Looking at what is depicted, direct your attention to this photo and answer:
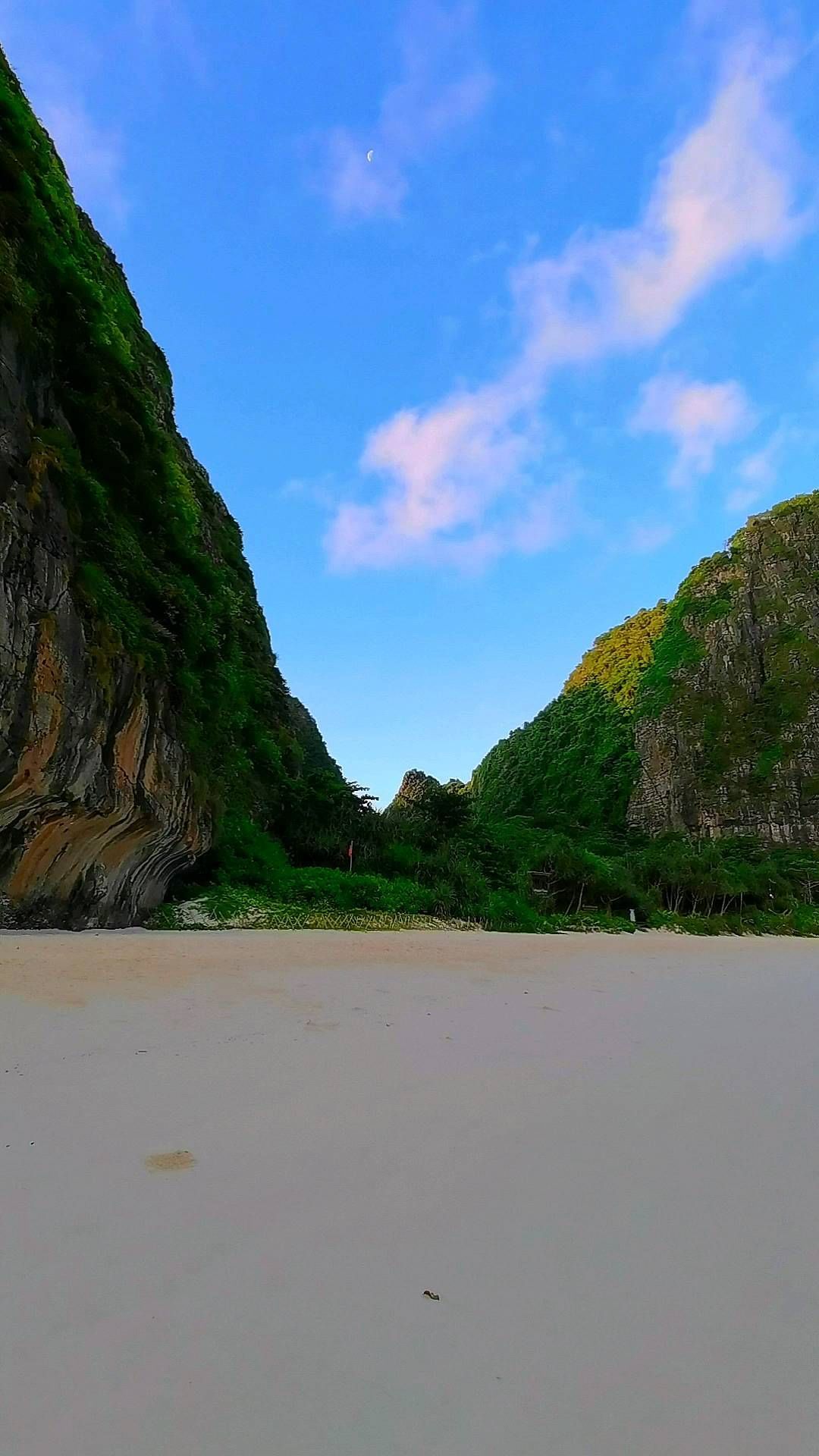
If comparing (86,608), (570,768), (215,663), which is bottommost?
(86,608)

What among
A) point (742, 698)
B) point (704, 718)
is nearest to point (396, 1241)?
point (704, 718)

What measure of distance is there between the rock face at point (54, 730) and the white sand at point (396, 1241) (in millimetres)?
3783

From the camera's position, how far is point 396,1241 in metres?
1.29

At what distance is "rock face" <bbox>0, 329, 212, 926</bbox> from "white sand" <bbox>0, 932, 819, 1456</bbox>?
3.78m

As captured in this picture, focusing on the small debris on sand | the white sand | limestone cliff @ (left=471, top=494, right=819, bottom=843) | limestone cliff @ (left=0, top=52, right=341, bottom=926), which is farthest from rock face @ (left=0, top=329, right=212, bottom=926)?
limestone cliff @ (left=471, top=494, right=819, bottom=843)

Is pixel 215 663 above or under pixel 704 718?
under

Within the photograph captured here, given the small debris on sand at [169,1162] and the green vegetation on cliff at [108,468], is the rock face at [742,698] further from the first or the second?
the small debris on sand at [169,1162]

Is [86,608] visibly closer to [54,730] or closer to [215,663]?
[54,730]

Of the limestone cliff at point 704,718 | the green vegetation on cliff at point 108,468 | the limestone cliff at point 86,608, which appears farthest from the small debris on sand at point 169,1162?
the limestone cliff at point 704,718

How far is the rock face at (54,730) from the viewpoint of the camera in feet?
18.6

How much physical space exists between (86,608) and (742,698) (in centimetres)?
4165

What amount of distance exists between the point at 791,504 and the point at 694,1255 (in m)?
55.3

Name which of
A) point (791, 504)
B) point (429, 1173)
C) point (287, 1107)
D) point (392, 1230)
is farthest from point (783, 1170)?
point (791, 504)

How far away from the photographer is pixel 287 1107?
6.28ft
